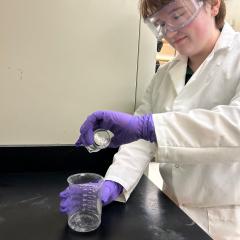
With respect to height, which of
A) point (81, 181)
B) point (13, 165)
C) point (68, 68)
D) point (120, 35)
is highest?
point (120, 35)

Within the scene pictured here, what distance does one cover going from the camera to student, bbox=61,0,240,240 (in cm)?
94

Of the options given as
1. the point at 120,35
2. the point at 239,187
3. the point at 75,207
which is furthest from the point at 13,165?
the point at 239,187

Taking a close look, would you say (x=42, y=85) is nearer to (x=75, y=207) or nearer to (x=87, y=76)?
(x=87, y=76)

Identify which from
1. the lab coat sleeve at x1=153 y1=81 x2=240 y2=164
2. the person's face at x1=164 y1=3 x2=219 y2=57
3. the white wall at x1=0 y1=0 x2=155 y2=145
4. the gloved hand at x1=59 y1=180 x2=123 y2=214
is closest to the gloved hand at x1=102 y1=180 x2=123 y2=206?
the gloved hand at x1=59 y1=180 x2=123 y2=214

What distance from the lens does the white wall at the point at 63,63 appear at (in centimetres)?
133

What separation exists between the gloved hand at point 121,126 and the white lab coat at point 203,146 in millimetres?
31

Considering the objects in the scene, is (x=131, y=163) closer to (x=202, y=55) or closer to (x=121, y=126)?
(x=121, y=126)

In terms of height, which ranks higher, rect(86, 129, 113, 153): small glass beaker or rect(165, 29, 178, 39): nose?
rect(165, 29, 178, 39): nose

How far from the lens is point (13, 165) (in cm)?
132

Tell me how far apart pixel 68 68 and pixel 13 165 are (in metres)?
0.47

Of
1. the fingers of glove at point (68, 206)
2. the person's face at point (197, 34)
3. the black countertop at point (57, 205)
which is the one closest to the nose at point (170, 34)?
the person's face at point (197, 34)

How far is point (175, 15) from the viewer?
1070mm

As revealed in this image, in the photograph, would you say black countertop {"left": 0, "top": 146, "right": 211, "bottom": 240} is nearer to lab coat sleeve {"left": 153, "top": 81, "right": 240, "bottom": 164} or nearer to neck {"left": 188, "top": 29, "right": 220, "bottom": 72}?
lab coat sleeve {"left": 153, "top": 81, "right": 240, "bottom": 164}

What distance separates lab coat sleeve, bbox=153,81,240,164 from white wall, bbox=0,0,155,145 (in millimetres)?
549
